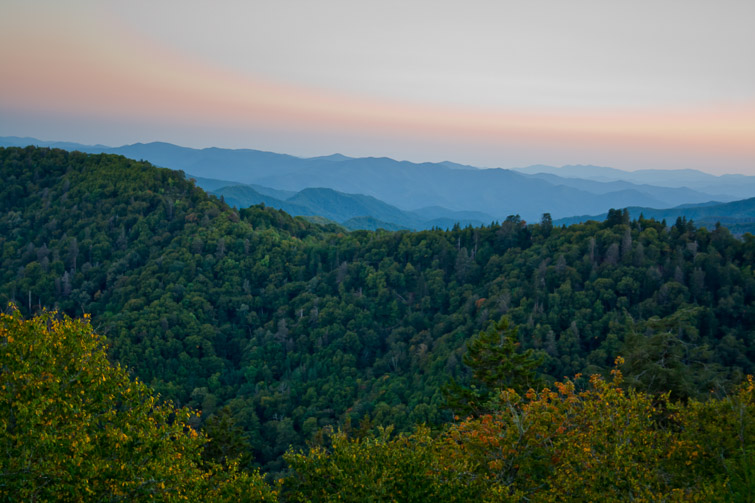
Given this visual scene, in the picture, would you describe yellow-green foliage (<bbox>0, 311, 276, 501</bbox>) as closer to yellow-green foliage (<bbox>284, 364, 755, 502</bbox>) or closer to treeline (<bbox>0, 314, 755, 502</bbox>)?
treeline (<bbox>0, 314, 755, 502</bbox>)

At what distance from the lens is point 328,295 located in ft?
280

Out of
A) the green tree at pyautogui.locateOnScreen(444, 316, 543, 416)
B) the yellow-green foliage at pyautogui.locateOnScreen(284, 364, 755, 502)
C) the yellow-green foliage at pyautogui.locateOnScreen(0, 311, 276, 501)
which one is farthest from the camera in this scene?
the green tree at pyautogui.locateOnScreen(444, 316, 543, 416)

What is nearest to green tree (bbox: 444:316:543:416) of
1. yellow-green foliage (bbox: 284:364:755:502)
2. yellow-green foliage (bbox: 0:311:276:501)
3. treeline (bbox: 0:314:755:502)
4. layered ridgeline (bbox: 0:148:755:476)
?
layered ridgeline (bbox: 0:148:755:476)

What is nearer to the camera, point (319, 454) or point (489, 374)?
point (319, 454)

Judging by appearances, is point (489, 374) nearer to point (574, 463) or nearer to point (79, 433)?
point (574, 463)

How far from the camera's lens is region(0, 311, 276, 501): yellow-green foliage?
1162 centimetres

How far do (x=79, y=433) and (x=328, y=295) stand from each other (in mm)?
73171

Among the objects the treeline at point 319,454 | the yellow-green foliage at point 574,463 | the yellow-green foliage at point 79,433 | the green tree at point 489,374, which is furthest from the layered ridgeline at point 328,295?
the yellow-green foliage at point 79,433

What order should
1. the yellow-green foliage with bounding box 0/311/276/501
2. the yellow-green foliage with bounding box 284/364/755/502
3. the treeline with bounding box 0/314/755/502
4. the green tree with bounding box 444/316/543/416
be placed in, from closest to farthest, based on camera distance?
the yellow-green foliage with bounding box 0/311/276/501 < the treeline with bounding box 0/314/755/502 < the yellow-green foliage with bounding box 284/364/755/502 < the green tree with bounding box 444/316/543/416

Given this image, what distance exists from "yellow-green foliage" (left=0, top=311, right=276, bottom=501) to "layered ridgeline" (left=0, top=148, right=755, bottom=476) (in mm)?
22818

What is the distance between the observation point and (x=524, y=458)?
17031mm

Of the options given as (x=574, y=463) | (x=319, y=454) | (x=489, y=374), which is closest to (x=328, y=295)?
(x=489, y=374)

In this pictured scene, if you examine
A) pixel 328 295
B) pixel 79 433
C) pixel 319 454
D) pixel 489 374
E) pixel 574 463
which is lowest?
pixel 328 295

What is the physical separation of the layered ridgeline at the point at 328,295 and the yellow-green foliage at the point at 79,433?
22818mm
